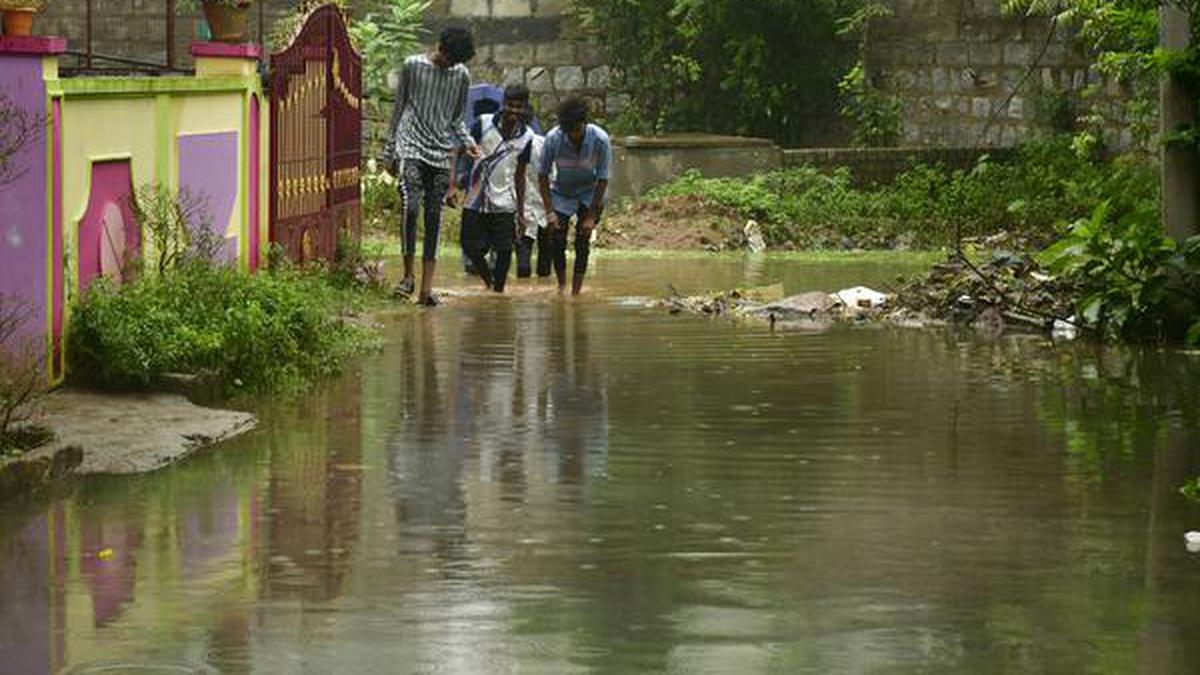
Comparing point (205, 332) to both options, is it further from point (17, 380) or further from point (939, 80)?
point (939, 80)

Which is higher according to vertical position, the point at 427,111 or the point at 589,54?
the point at 589,54

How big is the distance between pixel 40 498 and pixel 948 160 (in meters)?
19.8

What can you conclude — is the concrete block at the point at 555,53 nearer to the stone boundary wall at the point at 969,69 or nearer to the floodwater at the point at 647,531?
the stone boundary wall at the point at 969,69

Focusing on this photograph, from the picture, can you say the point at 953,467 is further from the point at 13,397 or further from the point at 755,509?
the point at 13,397

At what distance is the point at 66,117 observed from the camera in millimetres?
12125

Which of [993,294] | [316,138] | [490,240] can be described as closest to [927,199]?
[490,240]

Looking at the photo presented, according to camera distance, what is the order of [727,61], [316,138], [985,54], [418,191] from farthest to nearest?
[727,61] < [985,54] < [316,138] < [418,191]

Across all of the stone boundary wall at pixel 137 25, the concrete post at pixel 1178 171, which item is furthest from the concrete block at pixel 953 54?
the concrete post at pixel 1178 171

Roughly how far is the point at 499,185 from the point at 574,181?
620mm

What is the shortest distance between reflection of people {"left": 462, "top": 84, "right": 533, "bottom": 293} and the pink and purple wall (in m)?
2.97

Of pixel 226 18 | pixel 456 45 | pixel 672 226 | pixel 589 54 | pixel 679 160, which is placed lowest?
pixel 672 226

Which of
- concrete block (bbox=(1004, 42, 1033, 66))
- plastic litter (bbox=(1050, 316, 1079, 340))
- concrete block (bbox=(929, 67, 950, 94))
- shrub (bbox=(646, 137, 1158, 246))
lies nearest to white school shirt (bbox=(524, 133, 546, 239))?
A: plastic litter (bbox=(1050, 316, 1079, 340))

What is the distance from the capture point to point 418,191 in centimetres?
1862

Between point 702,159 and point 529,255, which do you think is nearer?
point 529,255
